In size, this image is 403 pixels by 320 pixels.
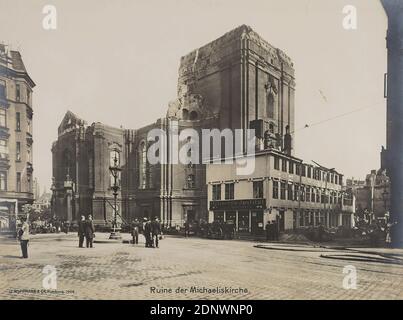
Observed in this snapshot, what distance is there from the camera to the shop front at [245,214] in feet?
36.7

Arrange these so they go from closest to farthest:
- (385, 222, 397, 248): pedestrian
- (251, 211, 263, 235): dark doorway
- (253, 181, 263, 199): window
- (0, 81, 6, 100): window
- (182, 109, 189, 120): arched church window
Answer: (0, 81, 6, 100): window
(385, 222, 397, 248): pedestrian
(253, 181, 263, 199): window
(251, 211, 263, 235): dark doorway
(182, 109, 189, 120): arched church window

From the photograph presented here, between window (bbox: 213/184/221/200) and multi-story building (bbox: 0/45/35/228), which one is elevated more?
multi-story building (bbox: 0/45/35/228)

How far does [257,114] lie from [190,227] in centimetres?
630

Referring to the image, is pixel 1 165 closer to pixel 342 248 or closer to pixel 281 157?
pixel 281 157

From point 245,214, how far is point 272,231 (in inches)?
43.7

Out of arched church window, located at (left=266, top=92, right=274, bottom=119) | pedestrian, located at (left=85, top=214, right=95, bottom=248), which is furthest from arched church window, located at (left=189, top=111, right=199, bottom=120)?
pedestrian, located at (left=85, top=214, right=95, bottom=248)

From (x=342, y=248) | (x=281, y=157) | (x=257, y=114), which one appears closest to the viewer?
(x=342, y=248)

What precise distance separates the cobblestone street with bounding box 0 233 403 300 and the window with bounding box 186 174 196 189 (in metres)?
5.81

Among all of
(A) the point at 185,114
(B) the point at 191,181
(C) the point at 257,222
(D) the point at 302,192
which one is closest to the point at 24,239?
(C) the point at 257,222

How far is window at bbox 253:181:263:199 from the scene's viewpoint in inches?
437

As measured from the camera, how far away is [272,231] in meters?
11.0

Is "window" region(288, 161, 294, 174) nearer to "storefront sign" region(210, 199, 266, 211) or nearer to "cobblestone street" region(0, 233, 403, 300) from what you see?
"storefront sign" region(210, 199, 266, 211)
